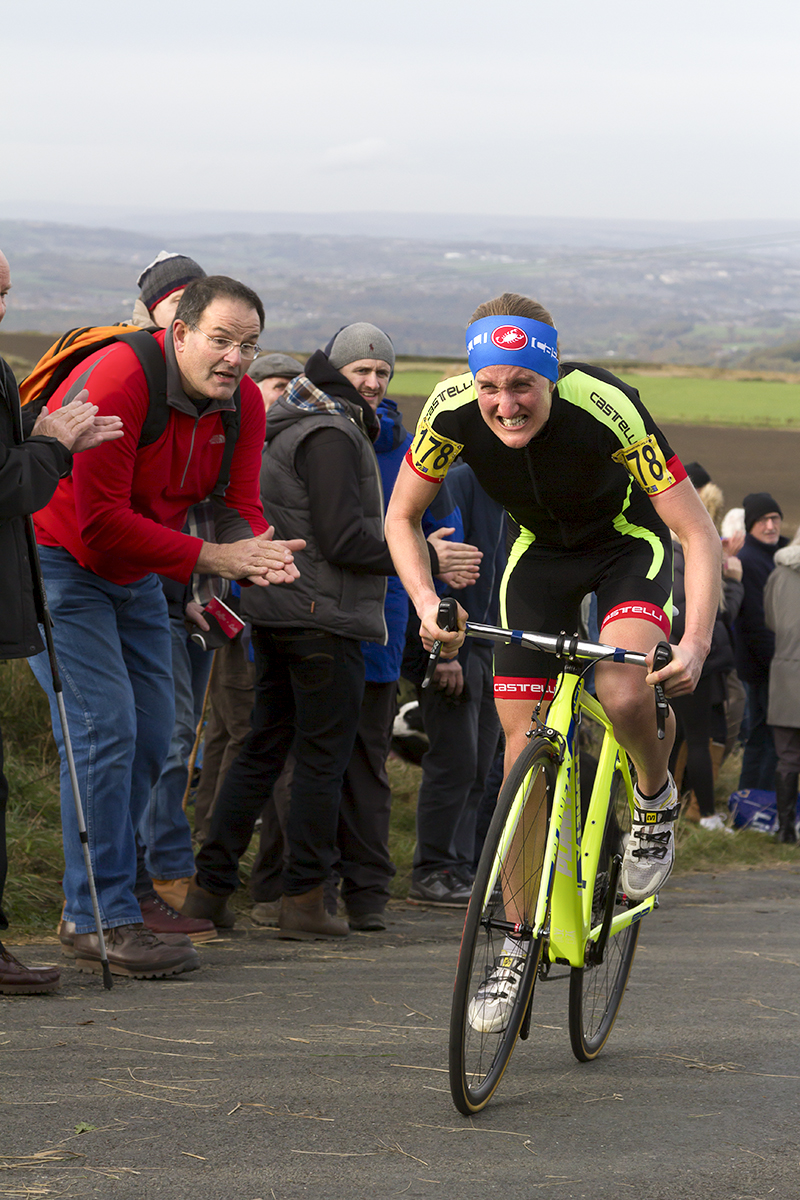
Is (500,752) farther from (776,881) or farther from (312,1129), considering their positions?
(312,1129)

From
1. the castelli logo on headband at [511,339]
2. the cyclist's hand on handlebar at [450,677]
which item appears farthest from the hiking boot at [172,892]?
the castelli logo on headband at [511,339]

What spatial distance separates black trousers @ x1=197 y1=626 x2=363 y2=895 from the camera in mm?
6266

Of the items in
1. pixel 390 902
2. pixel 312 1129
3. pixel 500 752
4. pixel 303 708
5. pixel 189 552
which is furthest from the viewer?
pixel 500 752

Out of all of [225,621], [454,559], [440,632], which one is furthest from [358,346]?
[440,632]

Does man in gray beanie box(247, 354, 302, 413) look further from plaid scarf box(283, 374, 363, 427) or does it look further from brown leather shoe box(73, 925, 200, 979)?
brown leather shoe box(73, 925, 200, 979)

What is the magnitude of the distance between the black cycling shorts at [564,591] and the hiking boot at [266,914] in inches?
105

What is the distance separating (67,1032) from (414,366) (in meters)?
54.6

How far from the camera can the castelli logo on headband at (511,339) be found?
13.7 feet

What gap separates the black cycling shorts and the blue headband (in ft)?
2.49

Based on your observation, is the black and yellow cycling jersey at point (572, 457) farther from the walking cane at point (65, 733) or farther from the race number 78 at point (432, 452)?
the walking cane at point (65, 733)

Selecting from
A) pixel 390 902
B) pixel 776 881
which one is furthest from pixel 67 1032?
pixel 776 881

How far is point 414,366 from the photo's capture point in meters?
57.7

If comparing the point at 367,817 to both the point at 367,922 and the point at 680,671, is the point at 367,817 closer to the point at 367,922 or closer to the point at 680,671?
the point at 367,922

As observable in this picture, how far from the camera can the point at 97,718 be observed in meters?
5.22
